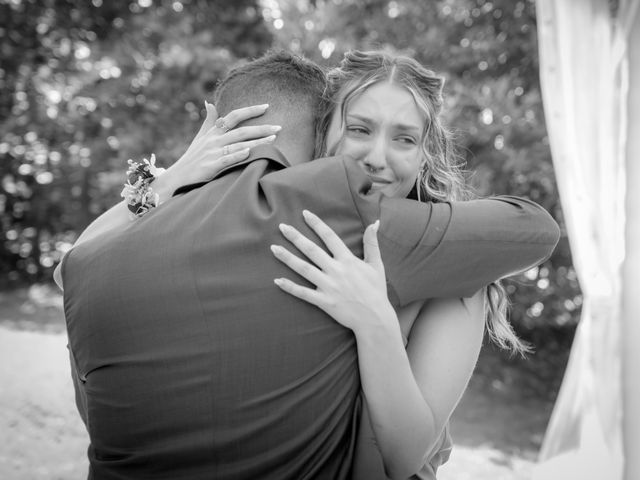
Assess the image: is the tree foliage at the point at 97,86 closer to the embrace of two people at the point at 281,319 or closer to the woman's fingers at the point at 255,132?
the woman's fingers at the point at 255,132

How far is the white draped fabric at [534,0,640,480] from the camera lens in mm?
3477

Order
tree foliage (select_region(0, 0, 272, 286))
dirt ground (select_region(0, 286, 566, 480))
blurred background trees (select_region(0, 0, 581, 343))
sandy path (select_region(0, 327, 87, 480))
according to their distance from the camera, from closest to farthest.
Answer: sandy path (select_region(0, 327, 87, 480))
dirt ground (select_region(0, 286, 566, 480))
blurred background trees (select_region(0, 0, 581, 343))
tree foliage (select_region(0, 0, 272, 286))

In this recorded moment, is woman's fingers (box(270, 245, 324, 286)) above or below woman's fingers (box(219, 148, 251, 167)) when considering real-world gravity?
below

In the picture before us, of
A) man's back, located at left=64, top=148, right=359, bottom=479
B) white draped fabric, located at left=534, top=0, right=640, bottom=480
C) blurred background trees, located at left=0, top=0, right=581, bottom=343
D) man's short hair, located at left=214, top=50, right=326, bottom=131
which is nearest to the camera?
man's back, located at left=64, top=148, right=359, bottom=479

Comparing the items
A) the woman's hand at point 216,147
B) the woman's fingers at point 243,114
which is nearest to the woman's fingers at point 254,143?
the woman's hand at point 216,147

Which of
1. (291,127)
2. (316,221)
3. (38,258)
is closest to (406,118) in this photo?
(291,127)

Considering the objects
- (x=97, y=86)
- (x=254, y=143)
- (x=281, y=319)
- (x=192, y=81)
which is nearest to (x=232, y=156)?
(x=254, y=143)

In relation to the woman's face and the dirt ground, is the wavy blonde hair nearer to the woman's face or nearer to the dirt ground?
the woman's face

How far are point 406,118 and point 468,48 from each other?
4195 millimetres

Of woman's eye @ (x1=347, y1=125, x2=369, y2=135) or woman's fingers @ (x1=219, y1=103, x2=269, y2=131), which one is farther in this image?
woman's eye @ (x1=347, y1=125, x2=369, y2=135)

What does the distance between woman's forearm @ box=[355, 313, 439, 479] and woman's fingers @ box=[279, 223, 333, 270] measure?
0.55 ft

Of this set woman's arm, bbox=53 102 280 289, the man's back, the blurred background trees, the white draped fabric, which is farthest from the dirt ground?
the man's back

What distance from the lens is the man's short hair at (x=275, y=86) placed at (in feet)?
5.56

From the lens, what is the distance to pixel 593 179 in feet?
11.7
